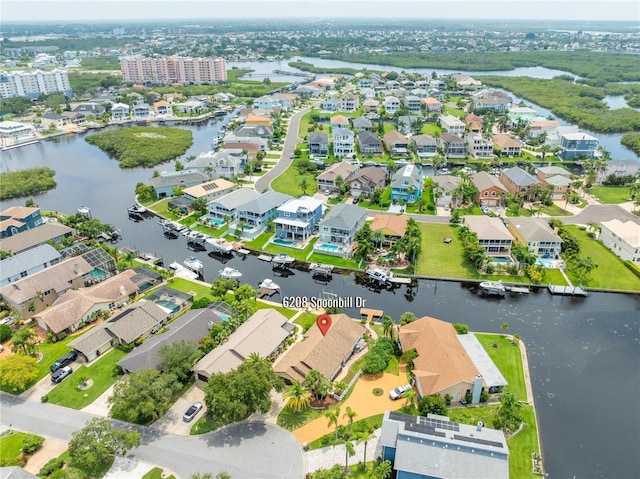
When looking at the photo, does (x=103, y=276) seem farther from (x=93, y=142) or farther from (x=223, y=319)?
(x=93, y=142)

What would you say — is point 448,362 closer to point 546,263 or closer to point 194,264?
point 546,263

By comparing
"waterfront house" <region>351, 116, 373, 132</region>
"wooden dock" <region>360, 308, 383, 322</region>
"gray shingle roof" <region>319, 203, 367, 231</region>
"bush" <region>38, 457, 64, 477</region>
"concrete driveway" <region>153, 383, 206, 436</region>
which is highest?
"gray shingle roof" <region>319, 203, 367, 231</region>

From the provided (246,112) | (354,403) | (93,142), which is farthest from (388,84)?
(354,403)

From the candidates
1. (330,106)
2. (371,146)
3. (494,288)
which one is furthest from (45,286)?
(330,106)

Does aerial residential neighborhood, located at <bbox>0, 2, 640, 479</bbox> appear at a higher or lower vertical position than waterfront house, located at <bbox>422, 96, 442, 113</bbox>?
lower

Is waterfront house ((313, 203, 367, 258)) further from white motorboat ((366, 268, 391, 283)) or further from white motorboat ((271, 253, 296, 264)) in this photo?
white motorboat ((366, 268, 391, 283))

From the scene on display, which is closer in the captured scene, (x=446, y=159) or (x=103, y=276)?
(x=103, y=276)

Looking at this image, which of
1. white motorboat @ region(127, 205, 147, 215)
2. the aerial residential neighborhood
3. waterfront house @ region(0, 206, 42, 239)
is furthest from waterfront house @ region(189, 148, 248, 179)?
waterfront house @ region(0, 206, 42, 239)

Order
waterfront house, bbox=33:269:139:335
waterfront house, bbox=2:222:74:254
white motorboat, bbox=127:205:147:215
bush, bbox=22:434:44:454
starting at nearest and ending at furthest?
bush, bbox=22:434:44:454
waterfront house, bbox=33:269:139:335
waterfront house, bbox=2:222:74:254
white motorboat, bbox=127:205:147:215
